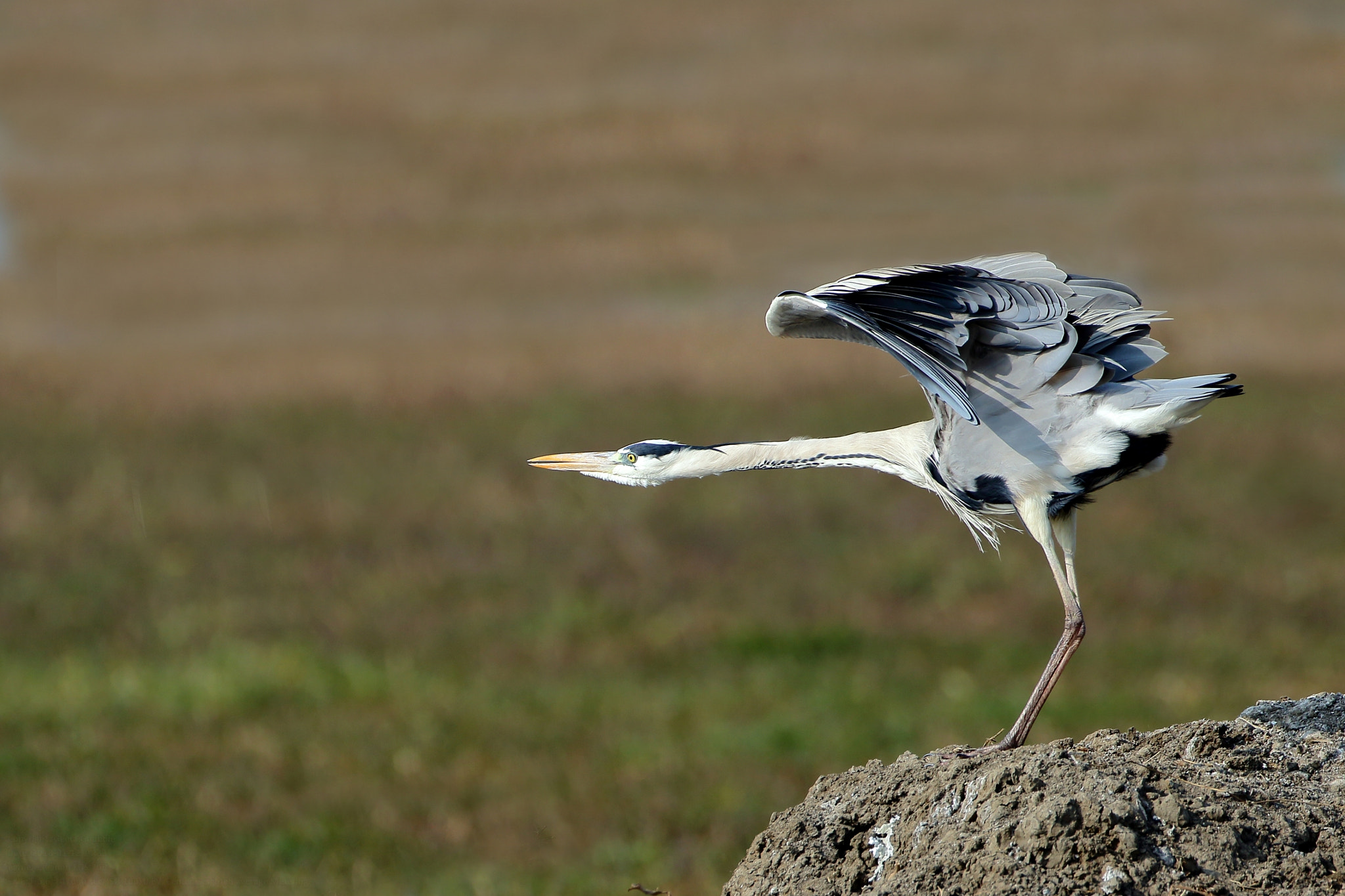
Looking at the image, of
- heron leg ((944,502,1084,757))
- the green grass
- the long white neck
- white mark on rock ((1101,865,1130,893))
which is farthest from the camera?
the green grass

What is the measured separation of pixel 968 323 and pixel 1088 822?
1226mm

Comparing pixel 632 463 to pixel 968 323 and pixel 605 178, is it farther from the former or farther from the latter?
pixel 605 178

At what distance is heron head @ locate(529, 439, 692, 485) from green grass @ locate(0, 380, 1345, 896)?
1.99 m

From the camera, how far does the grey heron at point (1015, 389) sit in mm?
3428

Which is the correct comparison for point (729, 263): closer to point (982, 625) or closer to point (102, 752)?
point (982, 625)

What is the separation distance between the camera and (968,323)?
349 centimetres

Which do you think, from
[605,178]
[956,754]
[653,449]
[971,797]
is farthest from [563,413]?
[605,178]

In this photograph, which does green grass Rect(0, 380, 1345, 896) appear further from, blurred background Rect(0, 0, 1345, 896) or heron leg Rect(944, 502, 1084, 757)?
heron leg Rect(944, 502, 1084, 757)

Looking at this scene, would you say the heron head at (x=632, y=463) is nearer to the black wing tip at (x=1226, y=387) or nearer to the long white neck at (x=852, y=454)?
the long white neck at (x=852, y=454)

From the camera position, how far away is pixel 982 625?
8883 millimetres

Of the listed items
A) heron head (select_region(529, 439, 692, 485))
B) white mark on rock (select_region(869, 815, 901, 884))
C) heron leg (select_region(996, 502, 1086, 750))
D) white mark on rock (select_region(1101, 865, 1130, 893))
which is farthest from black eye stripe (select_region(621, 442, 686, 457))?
white mark on rock (select_region(1101, 865, 1130, 893))

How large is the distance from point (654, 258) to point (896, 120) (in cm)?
755

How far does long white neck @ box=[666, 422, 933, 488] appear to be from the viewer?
374 cm

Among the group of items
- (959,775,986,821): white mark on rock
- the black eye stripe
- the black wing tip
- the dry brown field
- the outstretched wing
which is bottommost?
the dry brown field
